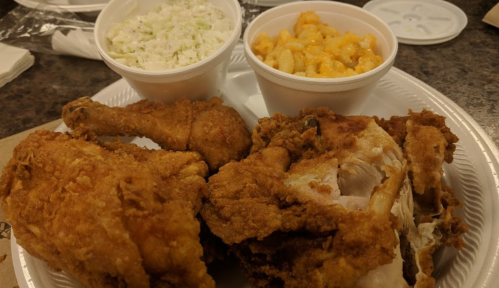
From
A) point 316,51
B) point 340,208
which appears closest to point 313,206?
point 340,208

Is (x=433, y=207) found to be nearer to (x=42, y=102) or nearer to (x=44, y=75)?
(x=42, y=102)

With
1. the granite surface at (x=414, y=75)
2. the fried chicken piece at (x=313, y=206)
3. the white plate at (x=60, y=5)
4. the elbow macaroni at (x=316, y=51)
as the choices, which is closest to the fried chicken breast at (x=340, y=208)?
the fried chicken piece at (x=313, y=206)

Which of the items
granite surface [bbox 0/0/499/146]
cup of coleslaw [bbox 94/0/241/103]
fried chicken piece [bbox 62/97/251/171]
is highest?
cup of coleslaw [bbox 94/0/241/103]

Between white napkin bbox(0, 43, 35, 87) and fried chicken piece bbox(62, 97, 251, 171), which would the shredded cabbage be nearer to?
fried chicken piece bbox(62, 97, 251, 171)

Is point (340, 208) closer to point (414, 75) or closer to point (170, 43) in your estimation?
point (170, 43)

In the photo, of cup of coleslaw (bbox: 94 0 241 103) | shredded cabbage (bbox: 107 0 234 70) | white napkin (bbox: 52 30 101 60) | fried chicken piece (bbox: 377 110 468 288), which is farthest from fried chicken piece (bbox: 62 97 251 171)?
white napkin (bbox: 52 30 101 60)
